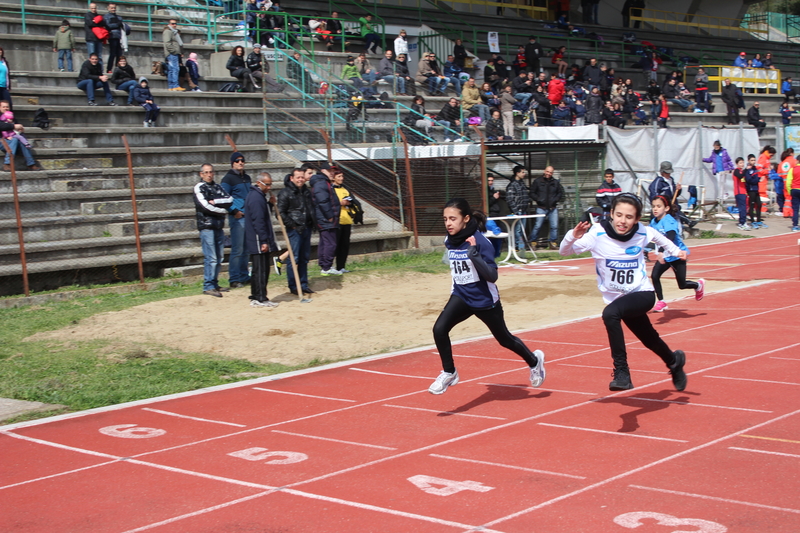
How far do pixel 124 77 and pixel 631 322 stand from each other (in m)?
17.4

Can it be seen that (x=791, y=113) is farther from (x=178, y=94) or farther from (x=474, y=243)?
(x=474, y=243)

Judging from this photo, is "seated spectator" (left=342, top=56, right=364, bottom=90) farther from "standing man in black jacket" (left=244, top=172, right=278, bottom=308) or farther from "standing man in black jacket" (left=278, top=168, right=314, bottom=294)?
"standing man in black jacket" (left=244, top=172, right=278, bottom=308)

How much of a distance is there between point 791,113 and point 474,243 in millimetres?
34708

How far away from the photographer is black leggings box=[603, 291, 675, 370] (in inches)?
278

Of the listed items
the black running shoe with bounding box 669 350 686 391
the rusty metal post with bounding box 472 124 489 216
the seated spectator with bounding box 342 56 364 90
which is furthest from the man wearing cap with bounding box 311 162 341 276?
the seated spectator with bounding box 342 56 364 90

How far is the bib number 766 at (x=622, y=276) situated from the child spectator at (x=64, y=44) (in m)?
18.7

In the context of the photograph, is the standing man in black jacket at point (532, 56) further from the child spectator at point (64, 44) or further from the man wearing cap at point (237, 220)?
the man wearing cap at point (237, 220)

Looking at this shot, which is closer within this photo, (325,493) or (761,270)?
(325,493)

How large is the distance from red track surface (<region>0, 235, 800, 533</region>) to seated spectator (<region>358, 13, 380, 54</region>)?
73.2 ft

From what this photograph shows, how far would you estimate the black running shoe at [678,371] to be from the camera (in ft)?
23.9

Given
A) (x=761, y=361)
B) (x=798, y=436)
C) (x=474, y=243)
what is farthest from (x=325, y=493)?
(x=761, y=361)

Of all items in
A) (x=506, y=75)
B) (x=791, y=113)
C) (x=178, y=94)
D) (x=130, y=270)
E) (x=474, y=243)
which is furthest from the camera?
(x=791, y=113)

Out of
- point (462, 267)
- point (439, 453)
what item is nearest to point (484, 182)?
point (462, 267)

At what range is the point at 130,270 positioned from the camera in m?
16.3
